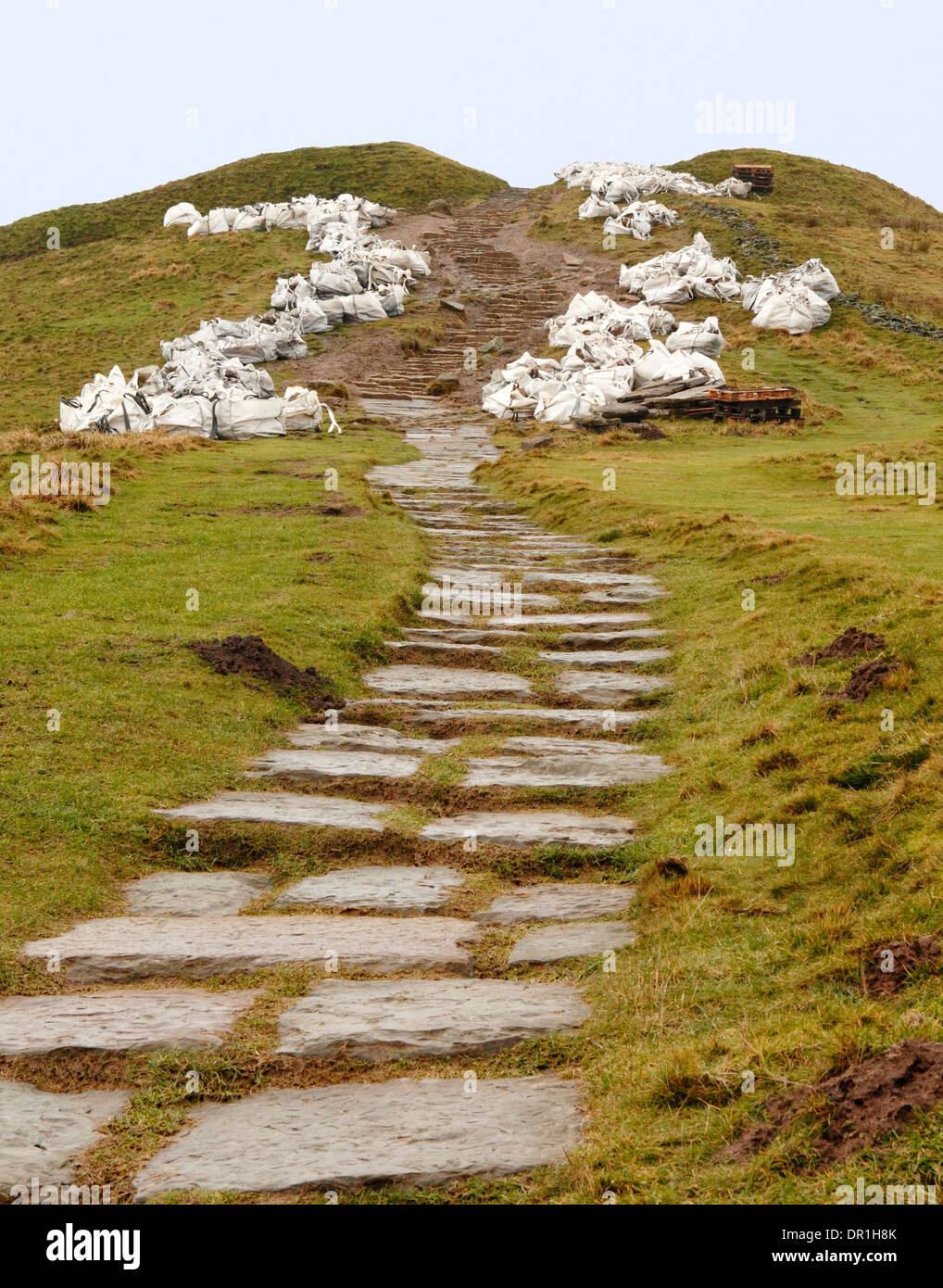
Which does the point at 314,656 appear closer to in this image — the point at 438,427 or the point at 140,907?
the point at 140,907

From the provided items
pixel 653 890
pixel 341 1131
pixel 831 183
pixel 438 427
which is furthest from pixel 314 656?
pixel 831 183

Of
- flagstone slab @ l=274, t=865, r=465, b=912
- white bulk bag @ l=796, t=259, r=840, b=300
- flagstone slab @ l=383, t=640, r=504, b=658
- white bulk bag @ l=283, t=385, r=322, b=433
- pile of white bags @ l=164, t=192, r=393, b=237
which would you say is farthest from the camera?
pile of white bags @ l=164, t=192, r=393, b=237

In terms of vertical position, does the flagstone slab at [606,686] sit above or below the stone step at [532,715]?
above

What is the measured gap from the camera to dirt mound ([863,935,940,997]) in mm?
6066

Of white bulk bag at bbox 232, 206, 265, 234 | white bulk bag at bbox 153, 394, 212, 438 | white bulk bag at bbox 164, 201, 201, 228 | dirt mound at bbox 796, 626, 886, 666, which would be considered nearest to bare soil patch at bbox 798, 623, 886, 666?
dirt mound at bbox 796, 626, 886, 666

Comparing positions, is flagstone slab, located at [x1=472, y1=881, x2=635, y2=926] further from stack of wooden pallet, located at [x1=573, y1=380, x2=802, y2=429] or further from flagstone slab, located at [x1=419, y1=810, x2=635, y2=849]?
stack of wooden pallet, located at [x1=573, y1=380, x2=802, y2=429]

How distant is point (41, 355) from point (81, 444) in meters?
25.6

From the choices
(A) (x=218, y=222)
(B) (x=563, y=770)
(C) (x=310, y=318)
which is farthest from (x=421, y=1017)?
(A) (x=218, y=222)

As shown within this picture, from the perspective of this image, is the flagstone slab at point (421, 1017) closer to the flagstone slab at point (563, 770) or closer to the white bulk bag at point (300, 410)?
the flagstone slab at point (563, 770)

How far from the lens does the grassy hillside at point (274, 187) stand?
84500 millimetres

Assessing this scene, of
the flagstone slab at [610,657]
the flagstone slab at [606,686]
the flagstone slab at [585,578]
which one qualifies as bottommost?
the flagstone slab at [606,686]

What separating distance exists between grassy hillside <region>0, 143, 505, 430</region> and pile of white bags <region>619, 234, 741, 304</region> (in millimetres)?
17790

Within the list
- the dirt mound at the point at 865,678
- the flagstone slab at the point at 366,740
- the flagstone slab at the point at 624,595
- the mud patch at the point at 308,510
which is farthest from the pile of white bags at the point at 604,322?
the dirt mound at the point at 865,678

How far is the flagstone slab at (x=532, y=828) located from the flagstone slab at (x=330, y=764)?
1111mm
